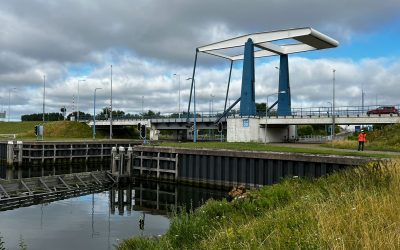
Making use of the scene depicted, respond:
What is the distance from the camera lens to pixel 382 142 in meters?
36.3

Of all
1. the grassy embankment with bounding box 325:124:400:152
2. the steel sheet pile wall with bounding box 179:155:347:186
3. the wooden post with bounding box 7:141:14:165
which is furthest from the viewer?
the wooden post with bounding box 7:141:14:165

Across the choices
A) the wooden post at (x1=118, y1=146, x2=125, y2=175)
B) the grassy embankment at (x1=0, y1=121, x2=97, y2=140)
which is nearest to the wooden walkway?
the wooden post at (x1=118, y1=146, x2=125, y2=175)

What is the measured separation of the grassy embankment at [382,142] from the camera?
107 ft

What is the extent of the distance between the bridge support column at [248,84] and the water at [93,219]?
23702mm

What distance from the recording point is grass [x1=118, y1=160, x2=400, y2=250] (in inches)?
218

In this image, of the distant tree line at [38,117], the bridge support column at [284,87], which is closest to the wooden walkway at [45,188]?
the bridge support column at [284,87]

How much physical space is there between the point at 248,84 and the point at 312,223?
4606 cm

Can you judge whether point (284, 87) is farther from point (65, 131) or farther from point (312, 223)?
point (312, 223)

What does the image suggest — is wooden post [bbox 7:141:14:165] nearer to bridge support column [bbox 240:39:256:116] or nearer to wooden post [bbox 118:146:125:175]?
wooden post [bbox 118:146:125:175]

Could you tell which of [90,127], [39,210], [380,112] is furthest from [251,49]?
[90,127]

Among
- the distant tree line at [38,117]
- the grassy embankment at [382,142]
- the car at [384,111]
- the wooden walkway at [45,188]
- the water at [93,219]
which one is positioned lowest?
the water at [93,219]

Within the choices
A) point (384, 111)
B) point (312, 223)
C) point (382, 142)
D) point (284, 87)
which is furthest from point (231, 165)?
point (284, 87)

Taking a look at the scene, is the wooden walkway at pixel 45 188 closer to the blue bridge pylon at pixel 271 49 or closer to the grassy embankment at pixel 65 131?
the blue bridge pylon at pixel 271 49

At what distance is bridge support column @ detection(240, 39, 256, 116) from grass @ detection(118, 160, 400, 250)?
40.0 m
